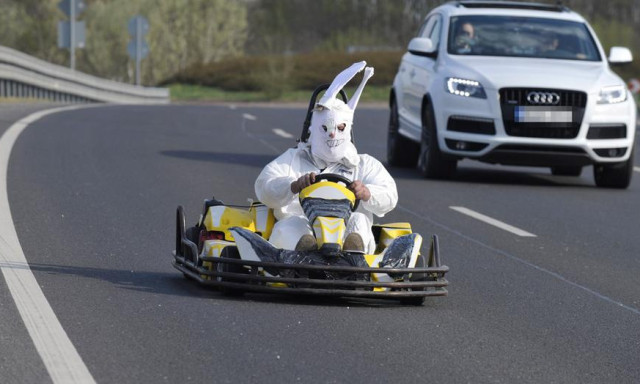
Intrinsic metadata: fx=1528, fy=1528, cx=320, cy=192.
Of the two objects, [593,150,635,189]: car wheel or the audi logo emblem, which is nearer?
the audi logo emblem

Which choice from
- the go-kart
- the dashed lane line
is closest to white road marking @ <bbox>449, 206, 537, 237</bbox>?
the dashed lane line

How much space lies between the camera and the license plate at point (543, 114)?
639 inches

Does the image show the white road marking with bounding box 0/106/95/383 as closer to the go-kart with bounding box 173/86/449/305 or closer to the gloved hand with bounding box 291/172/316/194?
the go-kart with bounding box 173/86/449/305

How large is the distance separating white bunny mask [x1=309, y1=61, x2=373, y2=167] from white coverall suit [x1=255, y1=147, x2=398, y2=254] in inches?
3.3

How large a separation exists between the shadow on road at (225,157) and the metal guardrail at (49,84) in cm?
1225

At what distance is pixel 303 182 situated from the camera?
8242 millimetres

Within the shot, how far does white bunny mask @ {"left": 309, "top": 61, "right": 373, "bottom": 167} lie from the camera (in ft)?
28.2

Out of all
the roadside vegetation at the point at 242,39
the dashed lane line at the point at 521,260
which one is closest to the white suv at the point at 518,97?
the dashed lane line at the point at 521,260

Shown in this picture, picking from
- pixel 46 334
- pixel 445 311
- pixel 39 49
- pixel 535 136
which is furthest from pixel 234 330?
pixel 39 49

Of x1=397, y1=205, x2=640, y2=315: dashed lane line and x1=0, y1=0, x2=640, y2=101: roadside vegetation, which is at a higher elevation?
x1=397, y1=205, x2=640, y2=315: dashed lane line

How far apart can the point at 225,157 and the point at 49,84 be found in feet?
54.0

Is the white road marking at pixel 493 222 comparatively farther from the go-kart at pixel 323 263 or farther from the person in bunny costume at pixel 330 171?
the go-kart at pixel 323 263

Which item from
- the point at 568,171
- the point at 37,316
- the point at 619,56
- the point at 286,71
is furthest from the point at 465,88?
the point at 286,71

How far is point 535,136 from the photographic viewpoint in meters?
16.3
